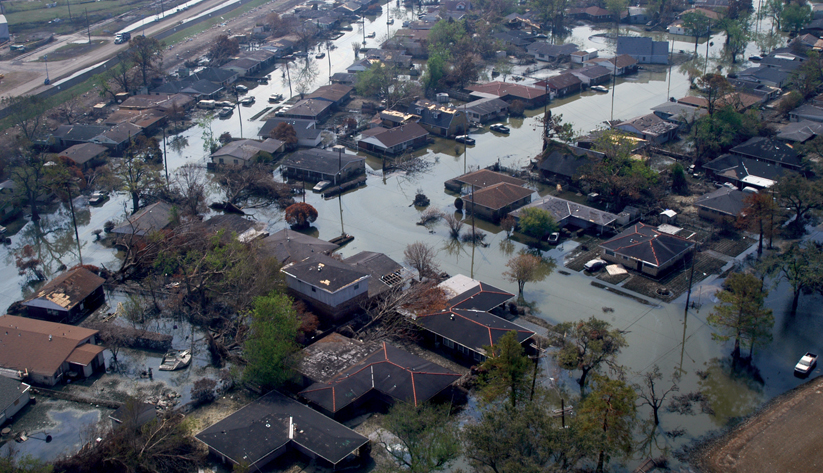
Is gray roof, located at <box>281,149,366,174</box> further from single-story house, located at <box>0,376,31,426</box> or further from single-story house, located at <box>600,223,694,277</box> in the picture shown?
single-story house, located at <box>0,376,31,426</box>

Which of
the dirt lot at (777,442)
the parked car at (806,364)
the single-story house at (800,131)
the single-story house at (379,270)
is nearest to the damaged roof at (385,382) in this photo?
the single-story house at (379,270)

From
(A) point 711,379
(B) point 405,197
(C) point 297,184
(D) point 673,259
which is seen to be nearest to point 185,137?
(C) point 297,184

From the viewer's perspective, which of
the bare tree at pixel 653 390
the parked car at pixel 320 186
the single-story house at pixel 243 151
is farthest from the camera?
the single-story house at pixel 243 151

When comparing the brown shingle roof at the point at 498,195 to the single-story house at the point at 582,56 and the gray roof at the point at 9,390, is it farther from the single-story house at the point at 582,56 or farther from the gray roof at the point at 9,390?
the single-story house at the point at 582,56

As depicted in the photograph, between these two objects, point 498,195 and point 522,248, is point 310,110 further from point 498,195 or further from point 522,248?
point 522,248

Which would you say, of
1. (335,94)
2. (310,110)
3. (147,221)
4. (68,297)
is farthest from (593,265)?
(335,94)

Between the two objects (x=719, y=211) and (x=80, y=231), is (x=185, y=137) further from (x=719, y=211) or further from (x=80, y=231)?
(x=719, y=211)
